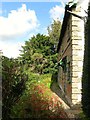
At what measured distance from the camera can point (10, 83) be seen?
38.8 feet

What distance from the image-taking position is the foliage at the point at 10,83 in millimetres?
11430

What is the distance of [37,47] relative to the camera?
42625 millimetres

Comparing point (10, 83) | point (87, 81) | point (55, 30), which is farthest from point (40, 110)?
point (55, 30)

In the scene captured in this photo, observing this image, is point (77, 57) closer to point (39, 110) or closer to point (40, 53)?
point (39, 110)

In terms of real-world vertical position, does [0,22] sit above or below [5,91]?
above

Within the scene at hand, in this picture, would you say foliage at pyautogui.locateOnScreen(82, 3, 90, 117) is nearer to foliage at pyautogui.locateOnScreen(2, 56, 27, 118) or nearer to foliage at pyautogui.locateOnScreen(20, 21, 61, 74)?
foliage at pyautogui.locateOnScreen(2, 56, 27, 118)

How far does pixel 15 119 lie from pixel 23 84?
3.52 metres

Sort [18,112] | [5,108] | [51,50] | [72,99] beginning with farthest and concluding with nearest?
1. [51,50]
2. [72,99]
3. [5,108]
4. [18,112]

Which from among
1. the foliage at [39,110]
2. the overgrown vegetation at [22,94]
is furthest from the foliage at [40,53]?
the foliage at [39,110]

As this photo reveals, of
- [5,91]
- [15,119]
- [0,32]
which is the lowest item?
[15,119]

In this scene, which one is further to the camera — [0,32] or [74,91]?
[74,91]

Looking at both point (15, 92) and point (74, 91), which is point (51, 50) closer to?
point (74, 91)

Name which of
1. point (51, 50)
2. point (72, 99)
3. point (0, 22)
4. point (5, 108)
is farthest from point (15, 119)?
point (51, 50)

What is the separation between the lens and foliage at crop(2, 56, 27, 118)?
11430mm
